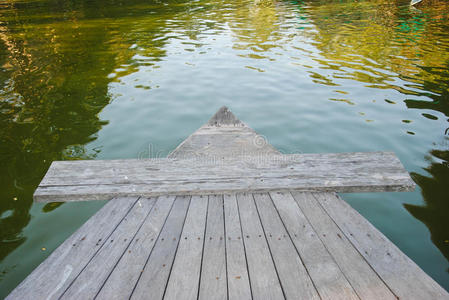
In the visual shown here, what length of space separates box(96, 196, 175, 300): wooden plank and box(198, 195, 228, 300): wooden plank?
44 centimetres

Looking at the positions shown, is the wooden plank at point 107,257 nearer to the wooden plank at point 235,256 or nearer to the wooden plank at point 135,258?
the wooden plank at point 135,258

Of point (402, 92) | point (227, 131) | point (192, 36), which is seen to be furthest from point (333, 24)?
point (227, 131)

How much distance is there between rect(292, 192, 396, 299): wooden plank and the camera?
196 cm

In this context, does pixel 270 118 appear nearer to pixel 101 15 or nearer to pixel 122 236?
pixel 122 236

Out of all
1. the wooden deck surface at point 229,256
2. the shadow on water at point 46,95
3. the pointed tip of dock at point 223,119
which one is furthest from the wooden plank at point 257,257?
the shadow on water at point 46,95

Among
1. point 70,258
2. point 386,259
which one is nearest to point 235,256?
point 386,259

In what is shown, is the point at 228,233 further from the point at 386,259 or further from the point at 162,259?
the point at 386,259

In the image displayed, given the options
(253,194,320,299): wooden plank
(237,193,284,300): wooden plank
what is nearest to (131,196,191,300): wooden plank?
(237,193,284,300): wooden plank

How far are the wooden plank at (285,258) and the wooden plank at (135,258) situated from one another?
37.1 inches

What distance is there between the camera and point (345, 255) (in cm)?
225

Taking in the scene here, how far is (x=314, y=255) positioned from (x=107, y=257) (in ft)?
5.30

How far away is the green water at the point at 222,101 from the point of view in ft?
12.6

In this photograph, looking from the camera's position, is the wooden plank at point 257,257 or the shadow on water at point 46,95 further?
the shadow on water at point 46,95

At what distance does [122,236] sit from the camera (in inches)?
98.6
